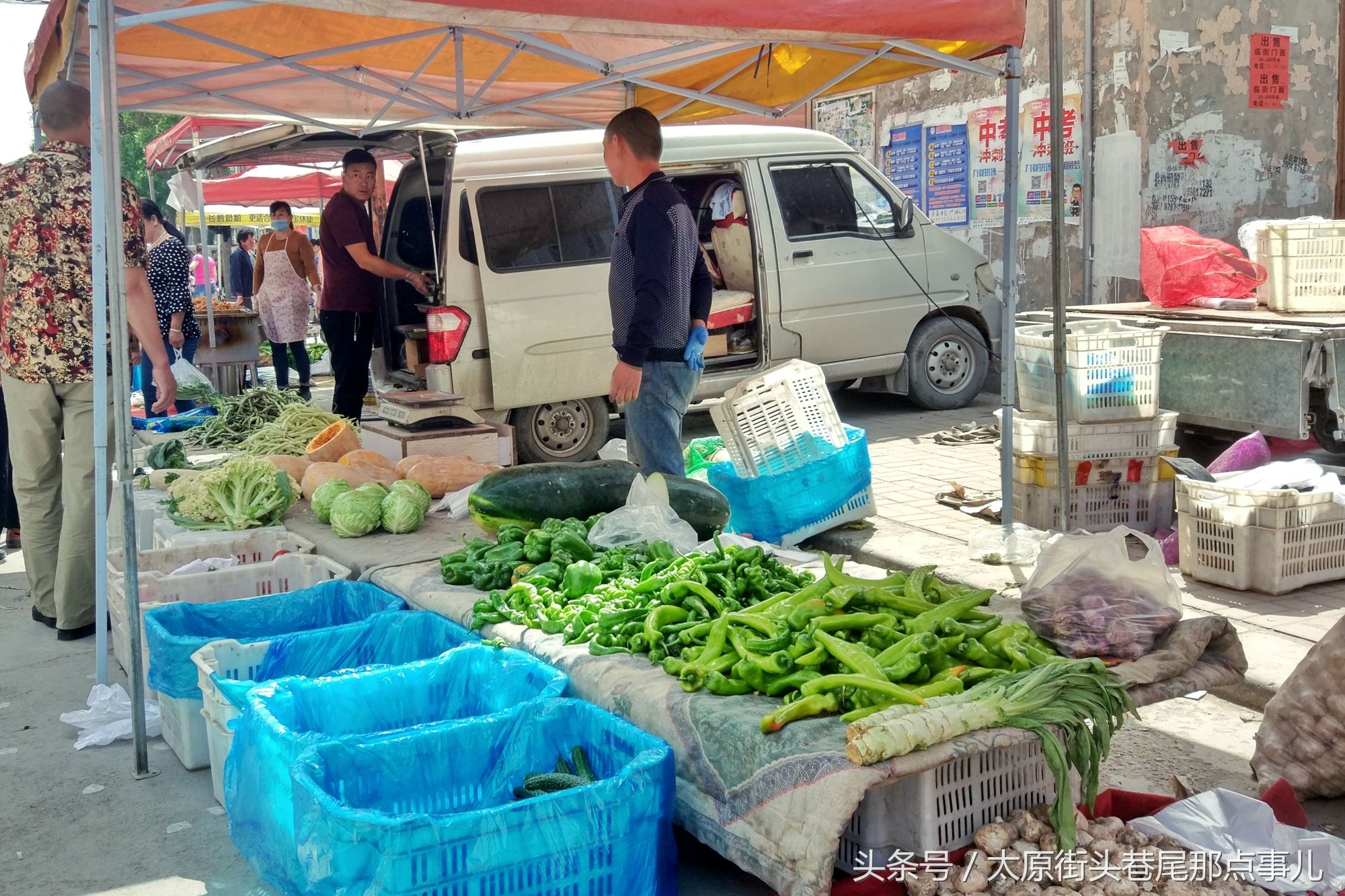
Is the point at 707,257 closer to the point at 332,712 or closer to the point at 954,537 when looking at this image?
the point at 954,537

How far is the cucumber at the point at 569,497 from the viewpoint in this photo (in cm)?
529

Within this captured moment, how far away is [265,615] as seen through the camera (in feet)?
14.6

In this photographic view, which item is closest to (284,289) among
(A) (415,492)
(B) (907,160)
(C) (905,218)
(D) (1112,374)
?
(B) (907,160)

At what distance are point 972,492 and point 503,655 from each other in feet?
15.8

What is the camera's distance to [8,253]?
5.32 m

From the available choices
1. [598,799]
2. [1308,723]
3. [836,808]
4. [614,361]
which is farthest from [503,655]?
[614,361]

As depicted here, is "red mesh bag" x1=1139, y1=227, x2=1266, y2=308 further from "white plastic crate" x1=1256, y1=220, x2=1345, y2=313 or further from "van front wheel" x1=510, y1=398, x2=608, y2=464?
"van front wheel" x1=510, y1=398, x2=608, y2=464

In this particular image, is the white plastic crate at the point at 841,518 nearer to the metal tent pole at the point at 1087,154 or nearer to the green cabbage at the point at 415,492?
the green cabbage at the point at 415,492

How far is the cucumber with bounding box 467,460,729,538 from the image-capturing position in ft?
17.4

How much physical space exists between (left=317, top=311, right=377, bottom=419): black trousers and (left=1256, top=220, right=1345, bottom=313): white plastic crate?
6.57 meters

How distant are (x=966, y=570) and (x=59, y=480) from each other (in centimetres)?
448

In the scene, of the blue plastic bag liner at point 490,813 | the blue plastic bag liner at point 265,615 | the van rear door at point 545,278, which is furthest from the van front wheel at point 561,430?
the blue plastic bag liner at point 490,813

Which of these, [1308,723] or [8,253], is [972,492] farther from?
[8,253]

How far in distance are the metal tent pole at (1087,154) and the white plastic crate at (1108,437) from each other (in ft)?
15.7
